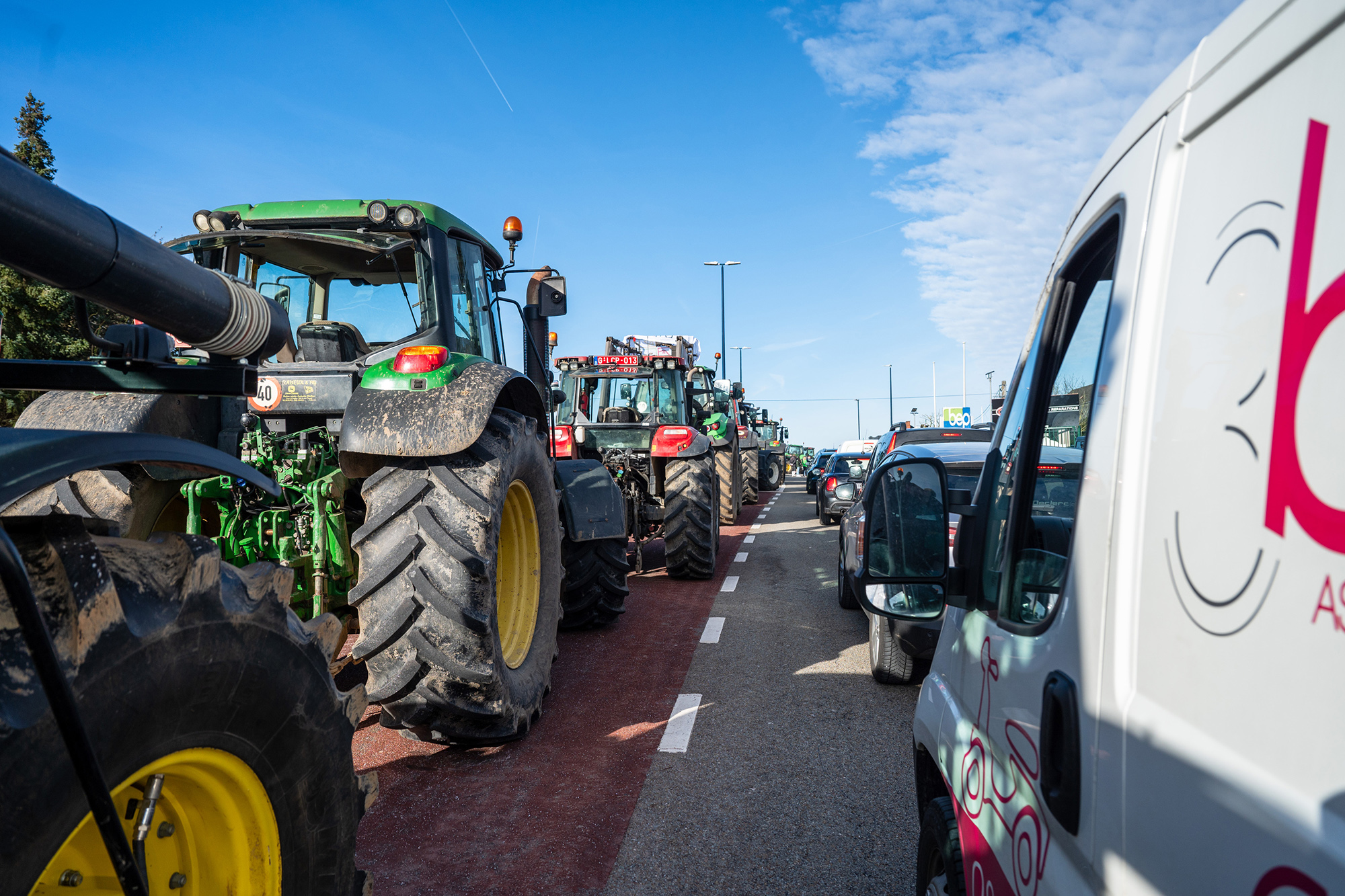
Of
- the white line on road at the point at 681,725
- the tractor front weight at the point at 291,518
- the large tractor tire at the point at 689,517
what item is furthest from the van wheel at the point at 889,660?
the large tractor tire at the point at 689,517

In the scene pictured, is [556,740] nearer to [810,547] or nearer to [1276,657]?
[1276,657]

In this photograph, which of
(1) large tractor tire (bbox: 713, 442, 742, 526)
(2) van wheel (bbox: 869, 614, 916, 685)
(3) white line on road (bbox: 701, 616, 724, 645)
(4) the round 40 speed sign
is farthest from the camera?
(1) large tractor tire (bbox: 713, 442, 742, 526)

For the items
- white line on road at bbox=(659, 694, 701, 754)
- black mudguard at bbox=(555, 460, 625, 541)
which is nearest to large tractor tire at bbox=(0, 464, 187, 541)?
black mudguard at bbox=(555, 460, 625, 541)

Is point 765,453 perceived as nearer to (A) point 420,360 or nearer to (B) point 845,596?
(B) point 845,596

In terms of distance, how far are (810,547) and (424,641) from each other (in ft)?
29.9

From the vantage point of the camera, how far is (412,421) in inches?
140

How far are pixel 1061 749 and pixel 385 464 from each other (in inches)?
125

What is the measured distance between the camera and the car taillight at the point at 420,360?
12.3 ft

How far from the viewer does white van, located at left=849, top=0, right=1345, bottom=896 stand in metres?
0.74

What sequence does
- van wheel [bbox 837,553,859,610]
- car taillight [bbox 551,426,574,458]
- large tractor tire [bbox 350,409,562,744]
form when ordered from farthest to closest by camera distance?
1. car taillight [bbox 551,426,574,458]
2. van wheel [bbox 837,553,859,610]
3. large tractor tire [bbox 350,409,562,744]

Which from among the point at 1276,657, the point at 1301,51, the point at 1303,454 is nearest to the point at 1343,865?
the point at 1276,657

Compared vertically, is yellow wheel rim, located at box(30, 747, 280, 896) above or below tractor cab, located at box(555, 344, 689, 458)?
below

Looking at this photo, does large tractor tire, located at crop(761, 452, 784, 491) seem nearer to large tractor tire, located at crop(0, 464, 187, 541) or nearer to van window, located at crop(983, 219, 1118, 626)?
large tractor tire, located at crop(0, 464, 187, 541)

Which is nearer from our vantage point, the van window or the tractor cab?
the van window
